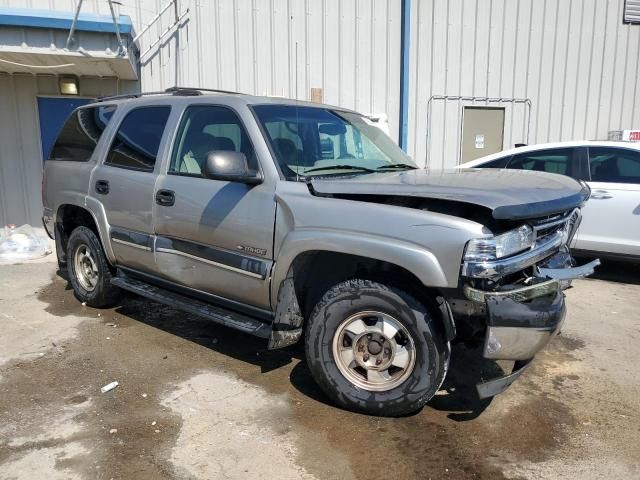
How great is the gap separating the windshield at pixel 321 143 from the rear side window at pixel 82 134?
6.65ft

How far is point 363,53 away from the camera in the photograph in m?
9.60

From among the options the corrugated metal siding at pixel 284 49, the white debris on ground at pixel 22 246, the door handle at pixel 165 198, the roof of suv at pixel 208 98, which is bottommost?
the white debris on ground at pixel 22 246

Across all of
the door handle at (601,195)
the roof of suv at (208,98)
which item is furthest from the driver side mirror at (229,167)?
the door handle at (601,195)

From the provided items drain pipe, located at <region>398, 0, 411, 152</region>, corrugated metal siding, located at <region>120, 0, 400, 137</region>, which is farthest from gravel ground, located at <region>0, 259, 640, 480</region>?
drain pipe, located at <region>398, 0, 411, 152</region>

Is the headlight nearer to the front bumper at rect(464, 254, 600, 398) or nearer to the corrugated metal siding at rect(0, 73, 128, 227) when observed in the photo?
the front bumper at rect(464, 254, 600, 398)

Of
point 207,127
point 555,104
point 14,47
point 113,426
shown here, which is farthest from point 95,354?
point 555,104

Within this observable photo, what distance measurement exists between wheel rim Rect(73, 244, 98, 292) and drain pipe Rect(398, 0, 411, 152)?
622 cm

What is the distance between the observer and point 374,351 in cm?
324

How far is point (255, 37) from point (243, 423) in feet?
24.6

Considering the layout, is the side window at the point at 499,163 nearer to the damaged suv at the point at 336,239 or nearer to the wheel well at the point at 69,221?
the damaged suv at the point at 336,239

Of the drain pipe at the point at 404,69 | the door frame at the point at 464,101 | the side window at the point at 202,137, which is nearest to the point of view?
the side window at the point at 202,137

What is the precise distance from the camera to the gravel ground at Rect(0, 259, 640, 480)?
2.86 metres

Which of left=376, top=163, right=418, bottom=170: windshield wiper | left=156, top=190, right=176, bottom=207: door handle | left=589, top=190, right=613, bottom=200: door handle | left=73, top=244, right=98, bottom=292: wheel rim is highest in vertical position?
left=376, top=163, right=418, bottom=170: windshield wiper

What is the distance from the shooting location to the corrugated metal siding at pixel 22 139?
28.6ft
